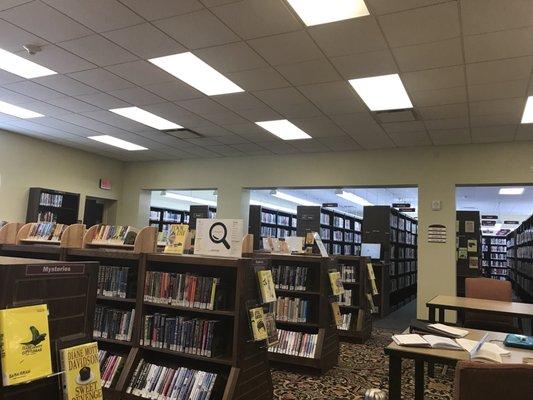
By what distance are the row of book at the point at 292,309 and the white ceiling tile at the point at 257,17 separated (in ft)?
8.77

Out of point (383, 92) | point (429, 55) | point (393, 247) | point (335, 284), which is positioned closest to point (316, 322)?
point (335, 284)

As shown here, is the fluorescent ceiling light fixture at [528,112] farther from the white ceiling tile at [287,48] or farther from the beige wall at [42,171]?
the beige wall at [42,171]

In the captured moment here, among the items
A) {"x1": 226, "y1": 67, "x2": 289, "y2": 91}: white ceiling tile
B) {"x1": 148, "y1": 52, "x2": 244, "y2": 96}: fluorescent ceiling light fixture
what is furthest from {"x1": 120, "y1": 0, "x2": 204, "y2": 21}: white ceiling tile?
{"x1": 226, "y1": 67, "x2": 289, "y2": 91}: white ceiling tile

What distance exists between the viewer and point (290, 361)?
4.23 m

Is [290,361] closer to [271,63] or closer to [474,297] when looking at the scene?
[474,297]

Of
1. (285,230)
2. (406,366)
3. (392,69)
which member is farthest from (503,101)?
(285,230)

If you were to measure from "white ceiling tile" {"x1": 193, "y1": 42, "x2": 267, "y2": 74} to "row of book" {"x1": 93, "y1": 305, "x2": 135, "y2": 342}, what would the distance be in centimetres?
251

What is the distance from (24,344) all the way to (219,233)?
6.97 feet

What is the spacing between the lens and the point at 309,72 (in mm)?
4434

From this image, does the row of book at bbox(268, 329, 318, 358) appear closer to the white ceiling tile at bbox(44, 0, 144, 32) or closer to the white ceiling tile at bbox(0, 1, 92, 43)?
the white ceiling tile at bbox(44, 0, 144, 32)

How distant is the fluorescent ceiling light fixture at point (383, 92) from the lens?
15.1ft

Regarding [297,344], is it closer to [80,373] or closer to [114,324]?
[114,324]

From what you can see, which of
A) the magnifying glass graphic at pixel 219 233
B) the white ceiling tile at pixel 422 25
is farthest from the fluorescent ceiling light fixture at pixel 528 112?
the magnifying glass graphic at pixel 219 233

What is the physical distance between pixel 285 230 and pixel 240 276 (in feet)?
27.9
